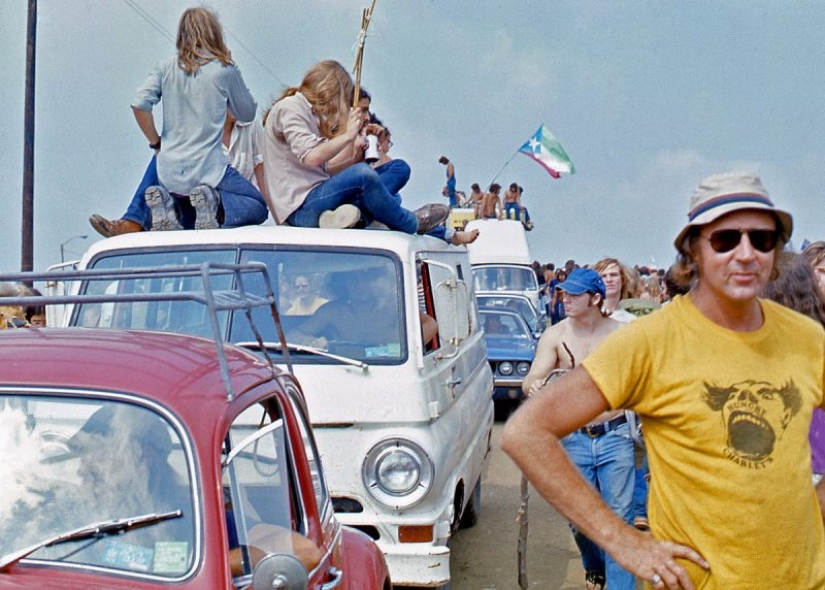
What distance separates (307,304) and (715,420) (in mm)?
3298

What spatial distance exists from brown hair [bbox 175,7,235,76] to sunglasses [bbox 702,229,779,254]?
179 inches

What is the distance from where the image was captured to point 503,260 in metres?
19.6

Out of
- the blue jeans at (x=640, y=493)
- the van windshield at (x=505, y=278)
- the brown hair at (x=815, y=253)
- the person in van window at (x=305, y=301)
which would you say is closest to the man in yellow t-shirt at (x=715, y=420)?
the brown hair at (x=815, y=253)

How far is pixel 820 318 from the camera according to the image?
13.9ft

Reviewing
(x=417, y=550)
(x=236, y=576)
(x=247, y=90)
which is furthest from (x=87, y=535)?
(x=247, y=90)

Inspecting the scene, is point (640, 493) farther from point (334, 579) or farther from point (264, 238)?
point (334, 579)

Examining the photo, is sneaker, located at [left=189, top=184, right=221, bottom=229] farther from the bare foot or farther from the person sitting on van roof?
the bare foot

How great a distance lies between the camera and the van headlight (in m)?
5.02

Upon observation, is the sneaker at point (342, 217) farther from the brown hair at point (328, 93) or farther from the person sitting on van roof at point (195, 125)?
the brown hair at point (328, 93)

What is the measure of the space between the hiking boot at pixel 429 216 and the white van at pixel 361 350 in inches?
36.0

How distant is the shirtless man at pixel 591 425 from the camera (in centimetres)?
559

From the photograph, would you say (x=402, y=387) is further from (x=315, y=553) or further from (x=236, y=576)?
(x=236, y=576)

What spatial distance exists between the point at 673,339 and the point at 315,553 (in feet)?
4.38

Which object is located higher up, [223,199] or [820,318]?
[223,199]
